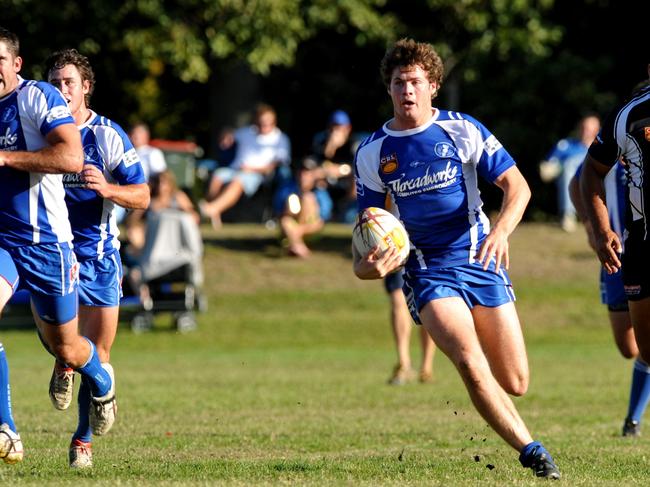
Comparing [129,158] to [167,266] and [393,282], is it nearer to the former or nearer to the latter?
[393,282]

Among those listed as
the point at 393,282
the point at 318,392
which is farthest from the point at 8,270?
the point at 393,282

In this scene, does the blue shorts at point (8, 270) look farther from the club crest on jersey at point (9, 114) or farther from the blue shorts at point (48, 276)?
the club crest on jersey at point (9, 114)

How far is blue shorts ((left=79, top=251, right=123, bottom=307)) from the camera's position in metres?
8.16

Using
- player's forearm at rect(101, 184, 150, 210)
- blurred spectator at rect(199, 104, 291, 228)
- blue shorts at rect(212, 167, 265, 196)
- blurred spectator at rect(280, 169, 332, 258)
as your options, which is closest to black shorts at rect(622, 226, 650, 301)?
player's forearm at rect(101, 184, 150, 210)

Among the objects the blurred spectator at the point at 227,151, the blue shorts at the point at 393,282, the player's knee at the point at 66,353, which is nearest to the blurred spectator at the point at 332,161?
the blurred spectator at the point at 227,151

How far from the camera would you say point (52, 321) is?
740 centimetres

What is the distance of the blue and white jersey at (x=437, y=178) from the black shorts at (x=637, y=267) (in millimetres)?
824

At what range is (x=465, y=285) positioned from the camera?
7543 mm

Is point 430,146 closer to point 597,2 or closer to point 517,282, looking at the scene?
point 517,282

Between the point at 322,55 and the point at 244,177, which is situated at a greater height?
the point at 322,55

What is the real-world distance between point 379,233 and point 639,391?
3.56 meters

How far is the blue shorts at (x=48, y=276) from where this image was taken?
286 inches

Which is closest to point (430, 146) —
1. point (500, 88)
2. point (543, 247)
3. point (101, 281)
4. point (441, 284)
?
point (441, 284)

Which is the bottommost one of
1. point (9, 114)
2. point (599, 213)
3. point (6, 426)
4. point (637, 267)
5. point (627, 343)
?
point (6, 426)
